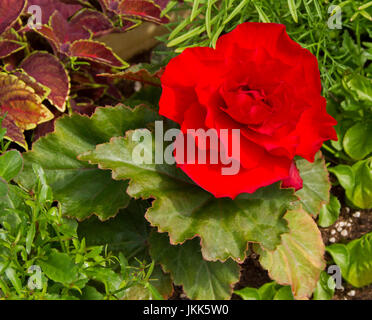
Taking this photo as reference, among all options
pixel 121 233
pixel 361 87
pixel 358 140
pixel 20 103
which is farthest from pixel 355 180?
pixel 20 103

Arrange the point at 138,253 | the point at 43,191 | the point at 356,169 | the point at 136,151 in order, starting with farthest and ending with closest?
the point at 356,169, the point at 138,253, the point at 136,151, the point at 43,191

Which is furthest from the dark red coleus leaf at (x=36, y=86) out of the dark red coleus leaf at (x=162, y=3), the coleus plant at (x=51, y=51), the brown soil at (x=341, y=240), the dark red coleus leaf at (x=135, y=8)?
the brown soil at (x=341, y=240)

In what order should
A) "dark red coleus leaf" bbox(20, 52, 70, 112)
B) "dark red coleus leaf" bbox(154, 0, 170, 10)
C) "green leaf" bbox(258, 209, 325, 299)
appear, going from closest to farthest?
"green leaf" bbox(258, 209, 325, 299)
"dark red coleus leaf" bbox(20, 52, 70, 112)
"dark red coleus leaf" bbox(154, 0, 170, 10)

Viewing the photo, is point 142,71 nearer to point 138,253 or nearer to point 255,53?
point 255,53

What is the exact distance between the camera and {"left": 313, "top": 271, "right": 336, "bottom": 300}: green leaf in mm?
1056

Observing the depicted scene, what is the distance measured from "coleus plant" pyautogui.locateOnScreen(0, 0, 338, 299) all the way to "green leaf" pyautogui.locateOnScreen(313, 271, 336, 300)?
0.43 feet

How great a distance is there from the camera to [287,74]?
76 centimetres

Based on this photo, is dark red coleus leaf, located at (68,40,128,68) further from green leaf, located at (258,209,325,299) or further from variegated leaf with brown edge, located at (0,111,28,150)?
green leaf, located at (258,209,325,299)

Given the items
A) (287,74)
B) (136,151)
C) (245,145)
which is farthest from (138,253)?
(287,74)

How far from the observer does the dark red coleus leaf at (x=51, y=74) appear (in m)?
1.03

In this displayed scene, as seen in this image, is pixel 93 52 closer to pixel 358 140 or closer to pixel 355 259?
pixel 358 140

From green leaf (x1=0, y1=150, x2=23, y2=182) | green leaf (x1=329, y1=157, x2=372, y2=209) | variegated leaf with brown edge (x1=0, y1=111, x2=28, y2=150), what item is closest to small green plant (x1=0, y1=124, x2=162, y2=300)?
green leaf (x1=0, y1=150, x2=23, y2=182)

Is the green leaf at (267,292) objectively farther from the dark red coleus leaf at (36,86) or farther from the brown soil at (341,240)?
the dark red coleus leaf at (36,86)

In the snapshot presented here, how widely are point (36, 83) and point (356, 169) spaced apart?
75 centimetres
